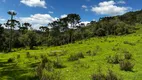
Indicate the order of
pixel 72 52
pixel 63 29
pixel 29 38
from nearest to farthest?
pixel 72 52
pixel 29 38
pixel 63 29

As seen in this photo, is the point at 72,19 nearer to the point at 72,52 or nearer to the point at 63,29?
the point at 63,29

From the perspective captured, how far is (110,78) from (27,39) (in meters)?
90.8

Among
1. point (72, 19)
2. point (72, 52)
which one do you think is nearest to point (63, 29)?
point (72, 19)

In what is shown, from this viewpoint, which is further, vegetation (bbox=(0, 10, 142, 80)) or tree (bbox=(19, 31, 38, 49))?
tree (bbox=(19, 31, 38, 49))

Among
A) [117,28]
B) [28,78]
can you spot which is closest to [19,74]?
[28,78]

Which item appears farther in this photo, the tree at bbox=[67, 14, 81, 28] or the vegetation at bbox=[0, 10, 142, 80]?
the tree at bbox=[67, 14, 81, 28]

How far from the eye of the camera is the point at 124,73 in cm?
2259

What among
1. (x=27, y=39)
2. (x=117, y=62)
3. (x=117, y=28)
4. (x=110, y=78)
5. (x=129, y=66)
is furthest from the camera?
(x=117, y=28)

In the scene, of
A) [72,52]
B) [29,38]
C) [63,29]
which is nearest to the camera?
[72,52]

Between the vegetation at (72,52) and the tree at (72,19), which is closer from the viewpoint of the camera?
the vegetation at (72,52)

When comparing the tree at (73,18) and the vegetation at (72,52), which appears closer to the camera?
the vegetation at (72,52)

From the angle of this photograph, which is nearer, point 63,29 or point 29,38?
point 29,38

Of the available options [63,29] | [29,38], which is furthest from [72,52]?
[63,29]

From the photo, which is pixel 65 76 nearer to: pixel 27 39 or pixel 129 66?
pixel 129 66
